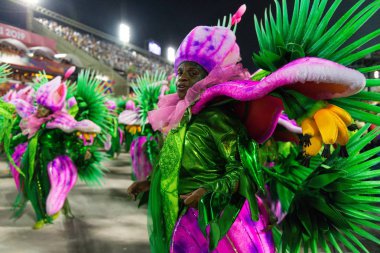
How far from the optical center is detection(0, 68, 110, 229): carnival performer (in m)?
4.18

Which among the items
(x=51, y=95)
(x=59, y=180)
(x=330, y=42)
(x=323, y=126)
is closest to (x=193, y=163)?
(x=323, y=126)

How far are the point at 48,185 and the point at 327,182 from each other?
364 cm

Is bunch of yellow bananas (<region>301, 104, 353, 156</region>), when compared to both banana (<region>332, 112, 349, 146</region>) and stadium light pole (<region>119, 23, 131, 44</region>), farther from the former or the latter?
stadium light pole (<region>119, 23, 131, 44</region>)

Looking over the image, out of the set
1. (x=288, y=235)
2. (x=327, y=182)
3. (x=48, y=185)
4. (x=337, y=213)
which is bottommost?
(x=48, y=185)

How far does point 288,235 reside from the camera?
5.34ft

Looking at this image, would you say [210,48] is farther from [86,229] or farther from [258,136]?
[86,229]

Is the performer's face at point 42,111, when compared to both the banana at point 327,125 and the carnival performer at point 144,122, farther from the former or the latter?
the banana at point 327,125

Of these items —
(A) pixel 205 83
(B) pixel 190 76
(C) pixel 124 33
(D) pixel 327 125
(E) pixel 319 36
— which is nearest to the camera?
(D) pixel 327 125

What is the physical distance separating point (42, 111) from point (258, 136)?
316 centimetres

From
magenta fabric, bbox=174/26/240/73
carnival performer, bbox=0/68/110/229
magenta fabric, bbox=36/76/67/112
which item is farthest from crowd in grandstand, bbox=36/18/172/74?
magenta fabric, bbox=174/26/240/73

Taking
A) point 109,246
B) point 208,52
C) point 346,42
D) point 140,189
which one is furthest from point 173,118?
point 109,246

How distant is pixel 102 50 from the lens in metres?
28.6

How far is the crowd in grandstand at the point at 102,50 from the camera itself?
24.8 metres

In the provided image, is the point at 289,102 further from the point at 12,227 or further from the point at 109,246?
the point at 12,227
